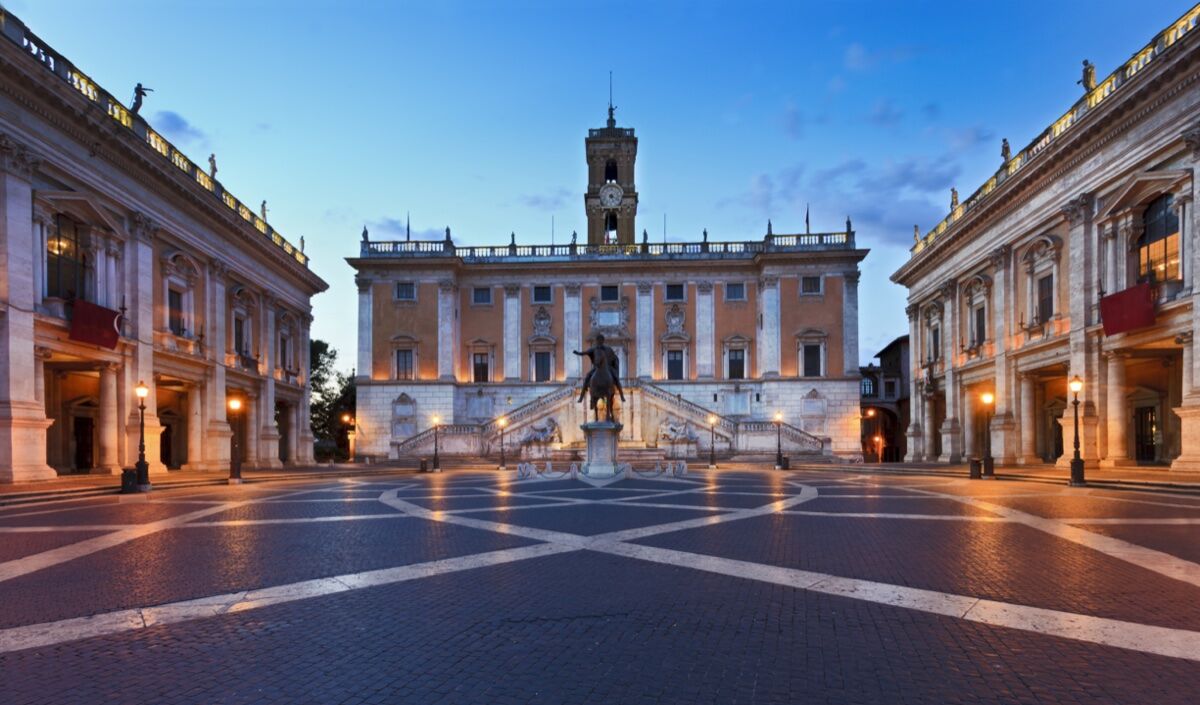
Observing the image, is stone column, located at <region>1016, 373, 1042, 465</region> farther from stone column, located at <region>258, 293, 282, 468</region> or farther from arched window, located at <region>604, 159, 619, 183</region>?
arched window, located at <region>604, 159, 619, 183</region>

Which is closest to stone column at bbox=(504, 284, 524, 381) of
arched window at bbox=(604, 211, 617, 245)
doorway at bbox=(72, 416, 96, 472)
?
arched window at bbox=(604, 211, 617, 245)

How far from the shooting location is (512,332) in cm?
5803

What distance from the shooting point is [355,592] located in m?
8.09

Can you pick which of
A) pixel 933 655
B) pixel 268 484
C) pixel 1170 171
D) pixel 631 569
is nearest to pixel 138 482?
pixel 268 484

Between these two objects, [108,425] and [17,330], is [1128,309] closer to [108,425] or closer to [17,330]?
[17,330]

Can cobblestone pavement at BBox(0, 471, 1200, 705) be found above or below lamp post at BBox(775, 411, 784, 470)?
above

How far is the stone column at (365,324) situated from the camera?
186 ft

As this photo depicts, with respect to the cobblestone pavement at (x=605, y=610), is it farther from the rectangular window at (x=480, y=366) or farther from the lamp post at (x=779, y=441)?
the rectangular window at (x=480, y=366)

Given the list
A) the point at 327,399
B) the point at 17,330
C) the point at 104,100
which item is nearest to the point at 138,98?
the point at 104,100

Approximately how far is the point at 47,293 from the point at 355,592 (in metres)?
24.0

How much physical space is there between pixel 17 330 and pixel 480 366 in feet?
121

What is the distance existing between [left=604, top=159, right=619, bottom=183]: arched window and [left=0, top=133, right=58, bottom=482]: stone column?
180ft

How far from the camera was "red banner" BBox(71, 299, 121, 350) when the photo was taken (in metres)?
25.4

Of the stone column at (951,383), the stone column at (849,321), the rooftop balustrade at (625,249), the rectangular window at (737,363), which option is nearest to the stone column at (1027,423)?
the stone column at (951,383)
